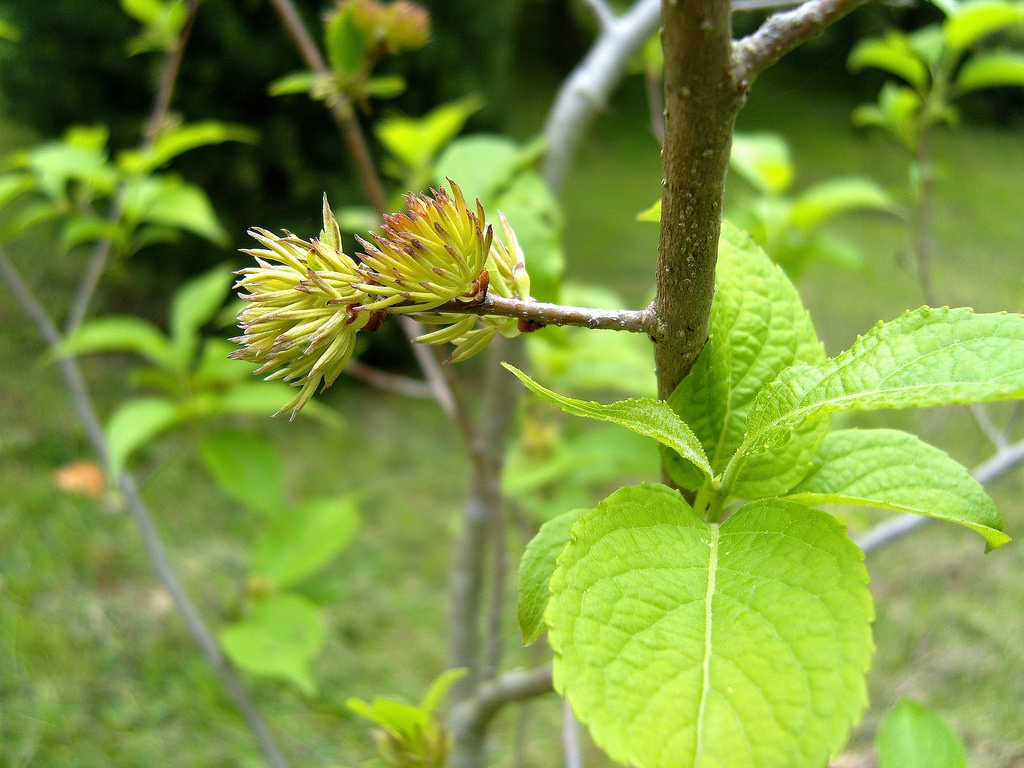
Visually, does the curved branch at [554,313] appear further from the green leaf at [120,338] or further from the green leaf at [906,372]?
the green leaf at [120,338]

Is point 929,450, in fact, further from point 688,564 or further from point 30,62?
point 30,62

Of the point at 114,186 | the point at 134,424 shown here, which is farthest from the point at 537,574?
the point at 114,186

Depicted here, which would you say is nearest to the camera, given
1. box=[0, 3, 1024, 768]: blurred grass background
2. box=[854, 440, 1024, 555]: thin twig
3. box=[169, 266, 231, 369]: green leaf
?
box=[854, 440, 1024, 555]: thin twig

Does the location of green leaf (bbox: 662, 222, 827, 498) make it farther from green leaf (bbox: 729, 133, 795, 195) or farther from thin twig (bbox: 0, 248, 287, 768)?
green leaf (bbox: 729, 133, 795, 195)

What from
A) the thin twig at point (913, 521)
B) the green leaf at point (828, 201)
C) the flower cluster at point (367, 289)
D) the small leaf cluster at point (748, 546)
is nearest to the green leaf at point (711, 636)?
the small leaf cluster at point (748, 546)

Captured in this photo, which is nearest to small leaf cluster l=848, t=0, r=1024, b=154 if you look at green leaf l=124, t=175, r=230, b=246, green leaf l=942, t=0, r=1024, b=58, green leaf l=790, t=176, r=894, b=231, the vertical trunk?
green leaf l=942, t=0, r=1024, b=58

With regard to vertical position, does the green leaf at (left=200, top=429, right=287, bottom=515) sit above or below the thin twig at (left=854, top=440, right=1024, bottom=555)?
below
